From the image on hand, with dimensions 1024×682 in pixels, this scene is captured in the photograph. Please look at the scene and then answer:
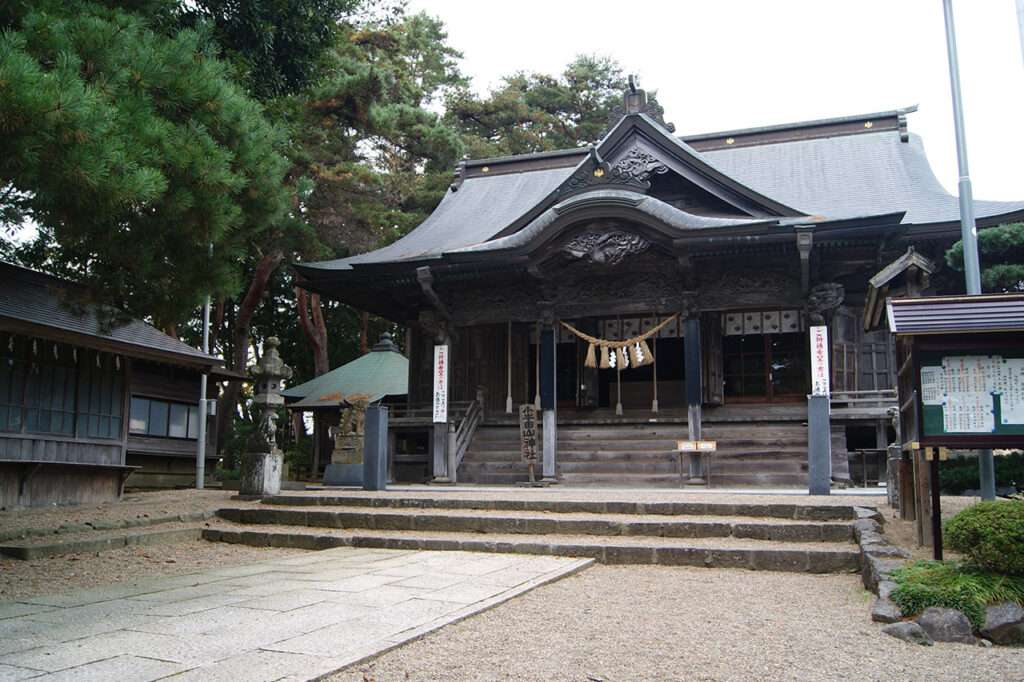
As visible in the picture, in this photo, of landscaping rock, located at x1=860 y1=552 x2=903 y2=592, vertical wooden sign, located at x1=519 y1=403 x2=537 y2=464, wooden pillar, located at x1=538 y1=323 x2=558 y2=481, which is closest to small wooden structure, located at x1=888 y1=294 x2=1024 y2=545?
landscaping rock, located at x1=860 y1=552 x2=903 y2=592

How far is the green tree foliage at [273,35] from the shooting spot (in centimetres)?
1108

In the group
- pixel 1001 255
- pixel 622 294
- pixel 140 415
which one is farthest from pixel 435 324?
pixel 1001 255

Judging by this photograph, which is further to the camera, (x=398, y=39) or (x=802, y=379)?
(x=398, y=39)

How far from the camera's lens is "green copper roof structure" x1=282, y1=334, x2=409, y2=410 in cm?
2056

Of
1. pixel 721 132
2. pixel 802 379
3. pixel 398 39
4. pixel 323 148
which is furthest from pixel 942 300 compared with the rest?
pixel 398 39

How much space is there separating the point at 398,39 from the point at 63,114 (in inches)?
969

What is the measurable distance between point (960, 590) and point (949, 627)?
275 mm

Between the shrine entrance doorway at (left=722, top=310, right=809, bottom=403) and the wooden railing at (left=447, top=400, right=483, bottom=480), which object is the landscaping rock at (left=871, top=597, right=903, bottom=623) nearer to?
the wooden railing at (left=447, top=400, right=483, bottom=480)

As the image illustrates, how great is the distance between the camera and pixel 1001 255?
1162 centimetres

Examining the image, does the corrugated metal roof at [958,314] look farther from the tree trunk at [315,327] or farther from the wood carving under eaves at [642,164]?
the tree trunk at [315,327]

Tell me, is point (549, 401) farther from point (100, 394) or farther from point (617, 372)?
point (100, 394)

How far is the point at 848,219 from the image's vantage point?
11.5m

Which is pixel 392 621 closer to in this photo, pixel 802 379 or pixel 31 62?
pixel 31 62

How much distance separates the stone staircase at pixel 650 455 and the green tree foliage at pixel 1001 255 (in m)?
3.21
